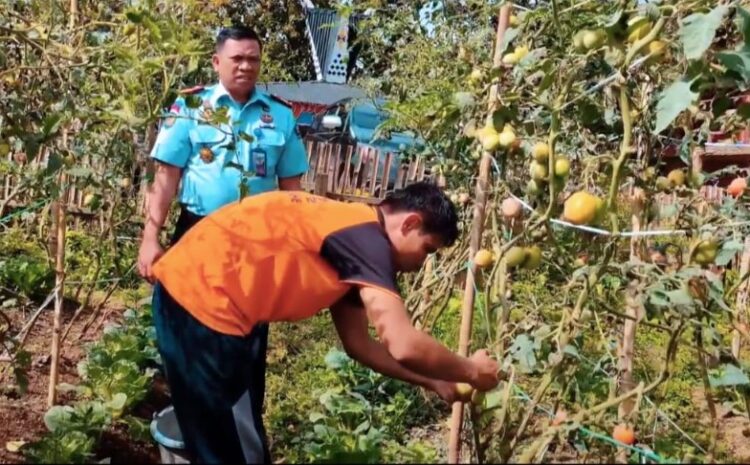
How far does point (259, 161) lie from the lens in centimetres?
304

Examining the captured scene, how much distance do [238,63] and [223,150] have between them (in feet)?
1.02

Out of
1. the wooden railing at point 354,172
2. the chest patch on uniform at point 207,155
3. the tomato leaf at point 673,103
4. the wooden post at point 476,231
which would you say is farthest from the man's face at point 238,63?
the wooden railing at point 354,172

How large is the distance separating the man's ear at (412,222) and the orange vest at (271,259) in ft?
0.17

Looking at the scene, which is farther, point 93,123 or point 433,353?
point 93,123

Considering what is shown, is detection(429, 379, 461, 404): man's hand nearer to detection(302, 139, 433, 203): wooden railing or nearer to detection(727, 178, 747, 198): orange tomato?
detection(727, 178, 747, 198): orange tomato

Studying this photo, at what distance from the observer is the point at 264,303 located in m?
1.97

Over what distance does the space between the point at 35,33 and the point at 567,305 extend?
176 cm

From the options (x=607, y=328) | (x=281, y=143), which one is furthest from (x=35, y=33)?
(x=607, y=328)

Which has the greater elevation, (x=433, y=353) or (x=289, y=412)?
(x=433, y=353)

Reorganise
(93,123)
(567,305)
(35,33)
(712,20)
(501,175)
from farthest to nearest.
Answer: (93,123) < (35,33) < (501,175) < (567,305) < (712,20)

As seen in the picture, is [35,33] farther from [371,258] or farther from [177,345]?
[371,258]

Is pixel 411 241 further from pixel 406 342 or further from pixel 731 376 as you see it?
pixel 731 376

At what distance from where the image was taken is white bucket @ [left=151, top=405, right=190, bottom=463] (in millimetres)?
2178

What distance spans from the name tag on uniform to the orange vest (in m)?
1.01
